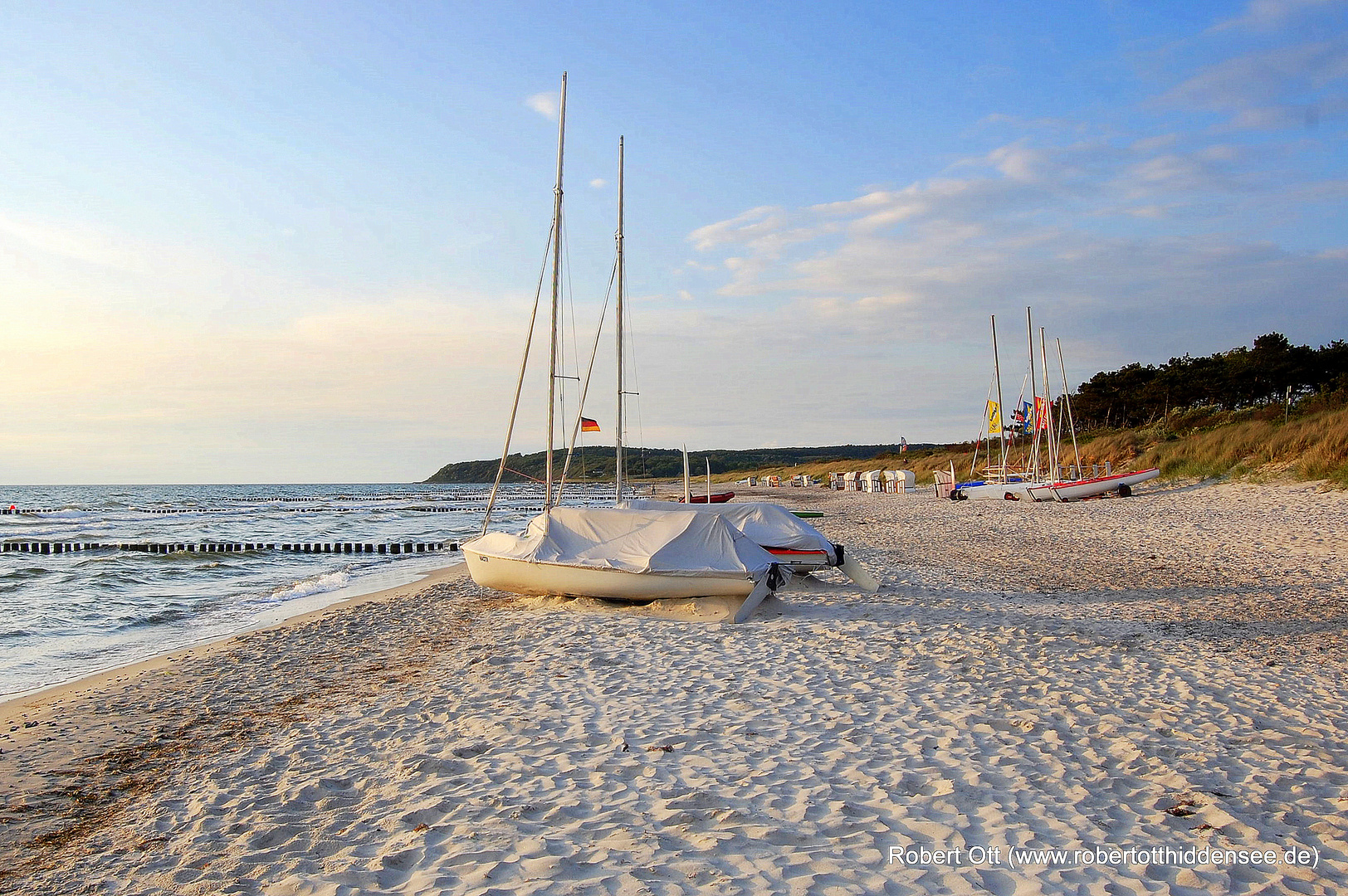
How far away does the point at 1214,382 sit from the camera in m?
53.3

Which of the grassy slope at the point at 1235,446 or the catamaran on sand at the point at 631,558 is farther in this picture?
the grassy slope at the point at 1235,446

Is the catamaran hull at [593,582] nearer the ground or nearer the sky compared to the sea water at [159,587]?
nearer the sky

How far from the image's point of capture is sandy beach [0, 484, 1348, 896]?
4.05 m

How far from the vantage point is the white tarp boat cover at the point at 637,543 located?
37.5 feet

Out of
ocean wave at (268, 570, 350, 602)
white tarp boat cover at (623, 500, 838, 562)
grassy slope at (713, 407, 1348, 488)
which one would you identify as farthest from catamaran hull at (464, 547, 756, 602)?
grassy slope at (713, 407, 1348, 488)

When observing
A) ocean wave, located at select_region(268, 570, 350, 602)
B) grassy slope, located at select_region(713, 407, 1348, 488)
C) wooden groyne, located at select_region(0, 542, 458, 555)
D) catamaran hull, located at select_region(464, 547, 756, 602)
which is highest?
grassy slope, located at select_region(713, 407, 1348, 488)

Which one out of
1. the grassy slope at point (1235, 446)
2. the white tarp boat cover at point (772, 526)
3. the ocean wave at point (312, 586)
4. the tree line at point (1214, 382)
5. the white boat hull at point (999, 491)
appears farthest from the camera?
the tree line at point (1214, 382)

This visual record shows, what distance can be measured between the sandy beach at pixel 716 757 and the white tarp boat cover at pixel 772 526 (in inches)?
82.3

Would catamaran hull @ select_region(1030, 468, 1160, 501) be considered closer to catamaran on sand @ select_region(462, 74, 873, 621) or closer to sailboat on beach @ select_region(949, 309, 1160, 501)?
sailboat on beach @ select_region(949, 309, 1160, 501)

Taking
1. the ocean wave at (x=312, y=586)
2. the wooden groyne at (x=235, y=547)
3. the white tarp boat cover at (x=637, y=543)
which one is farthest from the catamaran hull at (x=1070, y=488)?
the ocean wave at (x=312, y=586)

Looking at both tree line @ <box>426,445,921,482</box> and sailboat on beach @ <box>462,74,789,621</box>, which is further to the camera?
tree line @ <box>426,445,921,482</box>

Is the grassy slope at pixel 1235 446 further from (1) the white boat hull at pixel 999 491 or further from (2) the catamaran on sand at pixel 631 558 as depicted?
(2) the catamaran on sand at pixel 631 558

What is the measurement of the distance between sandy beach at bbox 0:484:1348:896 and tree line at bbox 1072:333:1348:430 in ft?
133

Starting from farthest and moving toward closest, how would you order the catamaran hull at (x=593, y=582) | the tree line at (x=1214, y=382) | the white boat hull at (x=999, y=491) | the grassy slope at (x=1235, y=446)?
the tree line at (x=1214, y=382), the white boat hull at (x=999, y=491), the grassy slope at (x=1235, y=446), the catamaran hull at (x=593, y=582)
